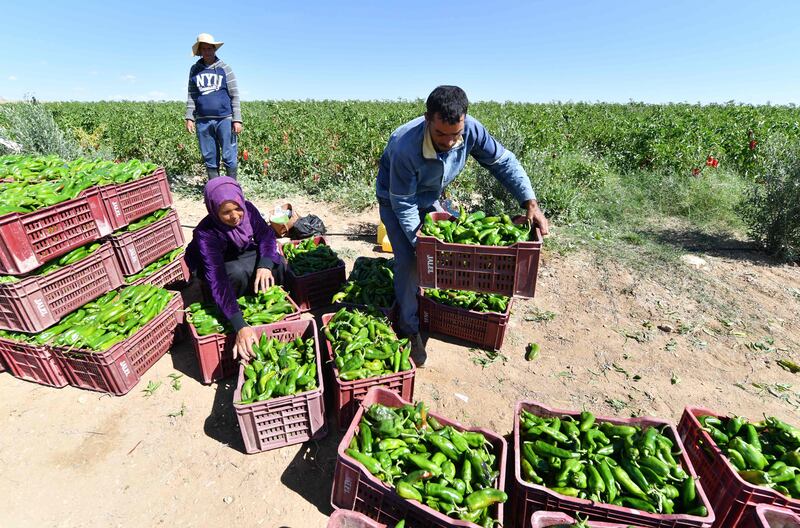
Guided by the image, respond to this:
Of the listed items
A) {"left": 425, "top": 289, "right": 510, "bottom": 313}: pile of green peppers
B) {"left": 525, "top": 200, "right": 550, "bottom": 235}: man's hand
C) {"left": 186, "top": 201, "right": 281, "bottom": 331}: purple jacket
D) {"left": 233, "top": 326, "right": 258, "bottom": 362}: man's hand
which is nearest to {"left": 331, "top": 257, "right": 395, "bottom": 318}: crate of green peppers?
{"left": 425, "top": 289, "right": 510, "bottom": 313}: pile of green peppers

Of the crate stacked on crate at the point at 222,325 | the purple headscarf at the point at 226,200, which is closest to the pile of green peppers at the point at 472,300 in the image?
the crate stacked on crate at the point at 222,325

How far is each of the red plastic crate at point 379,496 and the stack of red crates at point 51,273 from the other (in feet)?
12.4

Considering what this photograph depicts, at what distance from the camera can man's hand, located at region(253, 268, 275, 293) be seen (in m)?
5.12

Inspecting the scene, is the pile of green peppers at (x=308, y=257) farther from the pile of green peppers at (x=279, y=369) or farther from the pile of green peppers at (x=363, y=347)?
the pile of green peppers at (x=279, y=369)

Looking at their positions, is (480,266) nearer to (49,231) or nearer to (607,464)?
(607,464)

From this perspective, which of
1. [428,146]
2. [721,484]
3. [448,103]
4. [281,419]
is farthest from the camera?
[428,146]

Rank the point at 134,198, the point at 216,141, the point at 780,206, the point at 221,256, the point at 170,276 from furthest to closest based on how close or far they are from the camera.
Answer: the point at 216,141
the point at 780,206
the point at 170,276
the point at 134,198
the point at 221,256

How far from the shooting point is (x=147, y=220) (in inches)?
245

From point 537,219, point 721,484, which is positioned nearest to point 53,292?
point 537,219

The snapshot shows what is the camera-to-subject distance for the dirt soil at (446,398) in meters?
3.64

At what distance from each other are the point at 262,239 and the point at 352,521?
11.9ft

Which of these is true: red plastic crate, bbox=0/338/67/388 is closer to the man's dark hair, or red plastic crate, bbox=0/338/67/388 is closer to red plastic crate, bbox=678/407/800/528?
the man's dark hair

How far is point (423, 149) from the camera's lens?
4.12 m

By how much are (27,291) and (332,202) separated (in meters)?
7.78
